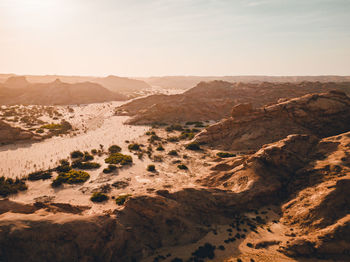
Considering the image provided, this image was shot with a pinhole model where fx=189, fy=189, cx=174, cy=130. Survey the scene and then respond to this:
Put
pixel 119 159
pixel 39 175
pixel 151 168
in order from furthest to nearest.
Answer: pixel 119 159, pixel 151 168, pixel 39 175

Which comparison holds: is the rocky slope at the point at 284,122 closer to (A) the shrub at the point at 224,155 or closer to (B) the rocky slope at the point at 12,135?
(A) the shrub at the point at 224,155

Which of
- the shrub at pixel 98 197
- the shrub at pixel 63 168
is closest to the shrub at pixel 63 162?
the shrub at pixel 63 168

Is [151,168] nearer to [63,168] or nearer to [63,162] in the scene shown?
[63,168]

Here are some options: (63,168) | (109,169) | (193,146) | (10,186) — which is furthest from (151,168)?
(10,186)

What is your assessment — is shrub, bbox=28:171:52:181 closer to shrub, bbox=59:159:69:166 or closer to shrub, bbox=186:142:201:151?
shrub, bbox=59:159:69:166

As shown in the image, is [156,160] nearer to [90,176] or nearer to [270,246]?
[90,176]

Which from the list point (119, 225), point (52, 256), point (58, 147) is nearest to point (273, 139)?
point (119, 225)
